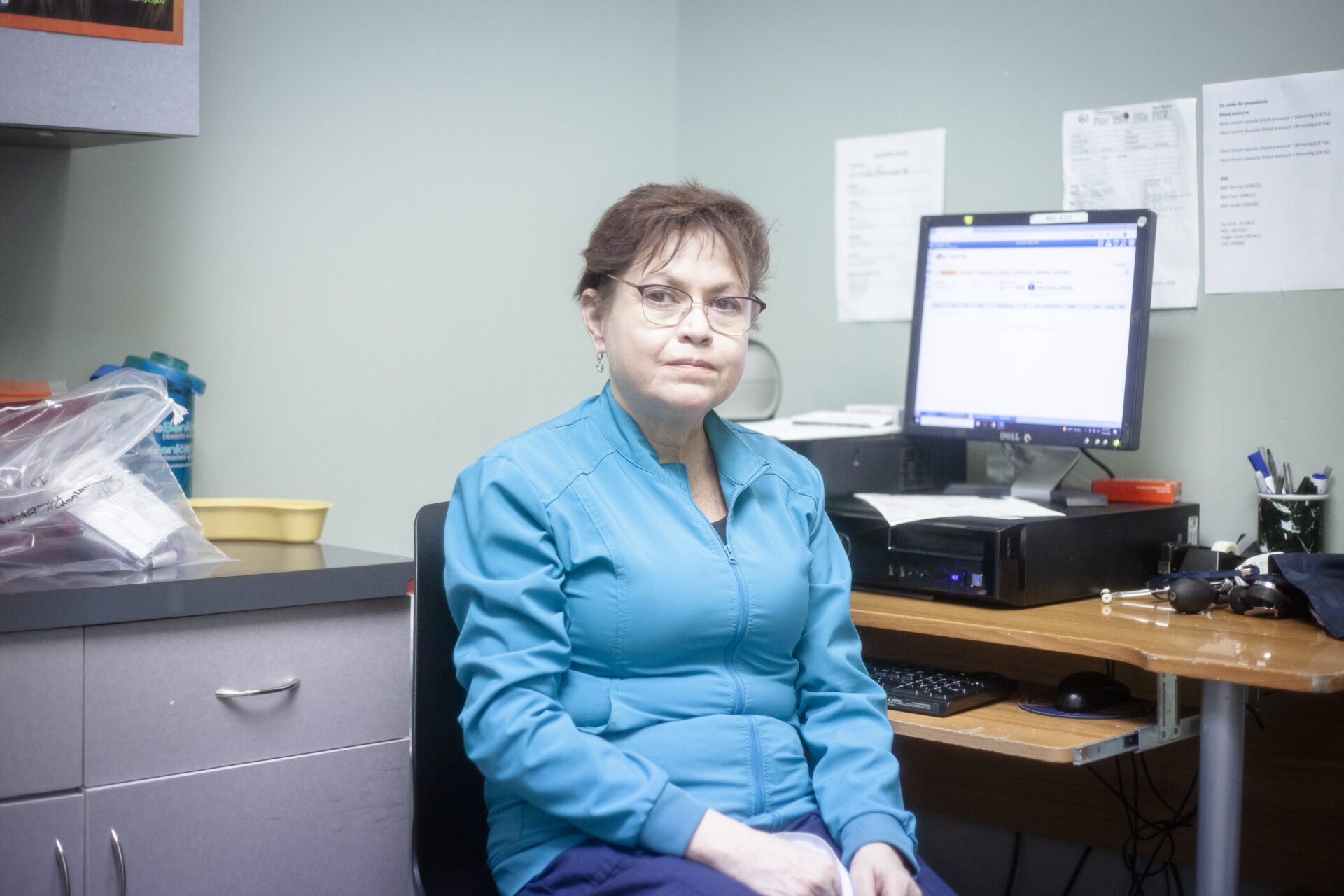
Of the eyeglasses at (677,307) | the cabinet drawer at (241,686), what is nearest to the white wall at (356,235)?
the cabinet drawer at (241,686)

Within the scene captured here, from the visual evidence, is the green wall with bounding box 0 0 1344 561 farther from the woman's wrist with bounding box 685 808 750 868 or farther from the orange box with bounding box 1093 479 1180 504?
the woman's wrist with bounding box 685 808 750 868

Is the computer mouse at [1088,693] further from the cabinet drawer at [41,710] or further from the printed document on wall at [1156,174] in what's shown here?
the cabinet drawer at [41,710]

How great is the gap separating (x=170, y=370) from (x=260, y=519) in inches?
11.0

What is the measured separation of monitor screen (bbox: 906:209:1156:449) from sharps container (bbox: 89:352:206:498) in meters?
1.21

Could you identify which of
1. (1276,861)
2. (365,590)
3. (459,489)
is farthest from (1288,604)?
(365,590)

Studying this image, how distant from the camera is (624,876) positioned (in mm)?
1168

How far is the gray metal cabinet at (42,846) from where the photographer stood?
4.53ft

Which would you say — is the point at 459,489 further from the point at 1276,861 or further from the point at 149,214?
the point at 1276,861

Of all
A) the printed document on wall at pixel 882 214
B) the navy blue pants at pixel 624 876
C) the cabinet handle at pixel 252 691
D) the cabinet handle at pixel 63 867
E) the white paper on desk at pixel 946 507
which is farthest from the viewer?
the printed document on wall at pixel 882 214

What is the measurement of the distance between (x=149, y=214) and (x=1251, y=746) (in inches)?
79.7

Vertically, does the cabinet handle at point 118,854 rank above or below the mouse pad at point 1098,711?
below

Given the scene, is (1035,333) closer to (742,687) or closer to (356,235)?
(742,687)

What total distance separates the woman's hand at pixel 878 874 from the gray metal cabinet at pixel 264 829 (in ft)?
1.98

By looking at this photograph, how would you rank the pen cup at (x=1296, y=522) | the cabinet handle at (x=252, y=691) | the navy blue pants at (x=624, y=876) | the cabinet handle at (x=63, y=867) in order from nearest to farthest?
the navy blue pants at (x=624, y=876) < the cabinet handle at (x=63, y=867) < the cabinet handle at (x=252, y=691) < the pen cup at (x=1296, y=522)
